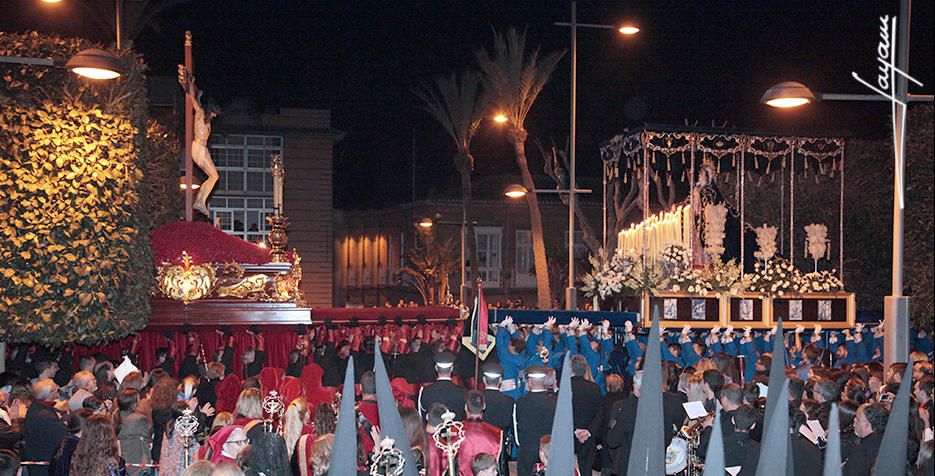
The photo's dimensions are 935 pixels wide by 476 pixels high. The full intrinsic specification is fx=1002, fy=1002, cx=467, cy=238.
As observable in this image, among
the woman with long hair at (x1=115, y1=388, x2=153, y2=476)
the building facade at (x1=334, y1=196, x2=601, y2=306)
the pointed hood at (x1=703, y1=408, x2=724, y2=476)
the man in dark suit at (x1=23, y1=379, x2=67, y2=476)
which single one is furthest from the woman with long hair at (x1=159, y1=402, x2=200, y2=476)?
the building facade at (x1=334, y1=196, x2=601, y2=306)

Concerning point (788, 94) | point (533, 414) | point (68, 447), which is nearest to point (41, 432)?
point (68, 447)

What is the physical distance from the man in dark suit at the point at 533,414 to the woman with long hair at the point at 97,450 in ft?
13.8

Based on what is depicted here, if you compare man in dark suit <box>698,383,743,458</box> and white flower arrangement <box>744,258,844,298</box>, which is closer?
man in dark suit <box>698,383,743,458</box>

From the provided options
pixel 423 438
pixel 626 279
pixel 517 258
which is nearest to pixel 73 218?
pixel 423 438

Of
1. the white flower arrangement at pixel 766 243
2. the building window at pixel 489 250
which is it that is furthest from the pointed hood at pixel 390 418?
the building window at pixel 489 250

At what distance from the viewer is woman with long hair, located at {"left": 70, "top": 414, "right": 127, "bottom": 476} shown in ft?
24.5

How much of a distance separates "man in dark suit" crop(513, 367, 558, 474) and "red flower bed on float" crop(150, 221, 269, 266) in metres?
8.61

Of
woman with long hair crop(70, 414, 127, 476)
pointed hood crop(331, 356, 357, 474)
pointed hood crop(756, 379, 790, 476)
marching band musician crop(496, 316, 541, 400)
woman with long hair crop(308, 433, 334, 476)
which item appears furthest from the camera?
marching band musician crop(496, 316, 541, 400)

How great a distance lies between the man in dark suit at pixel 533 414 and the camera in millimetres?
10164

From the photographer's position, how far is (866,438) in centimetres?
764

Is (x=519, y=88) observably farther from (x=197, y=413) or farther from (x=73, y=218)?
(x=197, y=413)

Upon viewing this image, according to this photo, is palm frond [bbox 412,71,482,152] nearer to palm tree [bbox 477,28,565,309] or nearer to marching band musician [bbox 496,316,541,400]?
palm tree [bbox 477,28,565,309]

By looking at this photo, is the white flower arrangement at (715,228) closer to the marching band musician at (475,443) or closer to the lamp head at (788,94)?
the lamp head at (788,94)

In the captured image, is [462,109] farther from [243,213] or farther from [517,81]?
[243,213]
